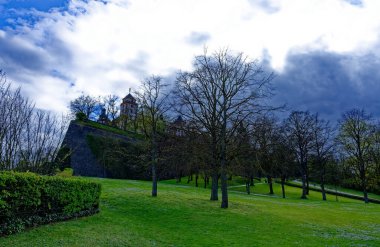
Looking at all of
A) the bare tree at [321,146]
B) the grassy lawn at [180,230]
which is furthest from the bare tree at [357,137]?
the grassy lawn at [180,230]

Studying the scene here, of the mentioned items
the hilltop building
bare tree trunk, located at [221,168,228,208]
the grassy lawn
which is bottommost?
the grassy lawn

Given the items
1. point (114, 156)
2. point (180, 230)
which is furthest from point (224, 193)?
point (114, 156)

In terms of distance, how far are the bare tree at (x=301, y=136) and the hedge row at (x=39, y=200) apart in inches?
1644

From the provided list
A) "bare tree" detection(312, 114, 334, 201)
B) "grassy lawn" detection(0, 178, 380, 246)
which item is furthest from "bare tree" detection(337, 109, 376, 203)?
"grassy lawn" detection(0, 178, 380, 246)

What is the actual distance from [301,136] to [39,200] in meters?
Result: 47.1

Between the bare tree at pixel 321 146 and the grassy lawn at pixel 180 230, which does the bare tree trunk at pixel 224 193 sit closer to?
the grassy lawn at pixel 180 230

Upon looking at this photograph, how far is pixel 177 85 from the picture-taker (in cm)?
2842

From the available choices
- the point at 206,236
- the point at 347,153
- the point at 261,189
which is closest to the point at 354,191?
the point at 347,153

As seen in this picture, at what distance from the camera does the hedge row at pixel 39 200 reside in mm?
10922

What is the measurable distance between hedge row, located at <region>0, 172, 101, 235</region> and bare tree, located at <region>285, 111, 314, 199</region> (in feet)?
137

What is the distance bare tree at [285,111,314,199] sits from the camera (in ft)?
170

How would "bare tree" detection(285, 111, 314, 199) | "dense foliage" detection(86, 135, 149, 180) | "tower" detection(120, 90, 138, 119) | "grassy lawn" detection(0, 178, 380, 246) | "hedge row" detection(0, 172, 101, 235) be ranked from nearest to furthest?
"hedge row" detection(0, 172, 101, 235)
"grassy lawn" detection(0, 178, 380, 246)
"tower" detection(120, 90, 138, 119)
"bare tree" detection(285, 111, 314, 199)
"dense foliage" detection(86, 135, 149, 180)

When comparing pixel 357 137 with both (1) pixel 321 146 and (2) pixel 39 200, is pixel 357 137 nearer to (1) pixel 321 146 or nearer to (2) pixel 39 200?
(1) pixel 321 146

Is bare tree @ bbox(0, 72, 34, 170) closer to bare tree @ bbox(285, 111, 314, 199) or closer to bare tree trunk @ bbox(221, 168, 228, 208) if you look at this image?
bare tree trunk @ bbox(221, 168, 228, 208)
